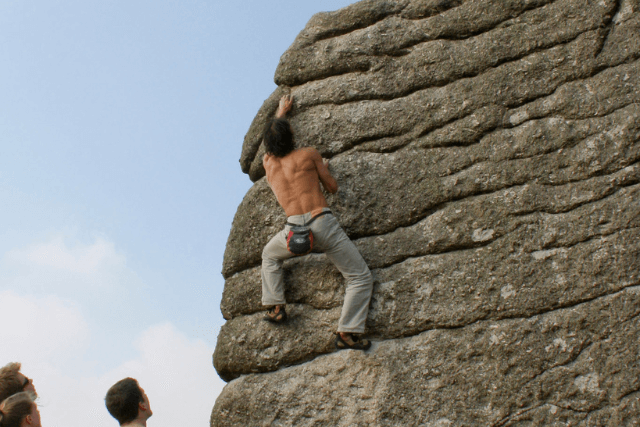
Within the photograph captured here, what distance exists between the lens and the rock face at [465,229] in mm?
6023

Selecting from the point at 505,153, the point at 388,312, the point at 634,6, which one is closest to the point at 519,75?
the point at 505,153

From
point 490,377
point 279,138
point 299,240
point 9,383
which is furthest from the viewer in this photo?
point 279,138

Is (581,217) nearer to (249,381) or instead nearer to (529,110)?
(529,110)

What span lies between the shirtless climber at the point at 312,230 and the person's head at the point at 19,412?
266 centimetres

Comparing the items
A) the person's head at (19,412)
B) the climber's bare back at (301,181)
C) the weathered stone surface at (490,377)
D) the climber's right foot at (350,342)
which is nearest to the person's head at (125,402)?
the person's head at (19,412)

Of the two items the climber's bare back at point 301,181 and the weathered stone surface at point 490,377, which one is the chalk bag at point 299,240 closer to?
the climber's bare back at point 301,181

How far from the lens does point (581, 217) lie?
6320mm

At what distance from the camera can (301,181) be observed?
263 inches

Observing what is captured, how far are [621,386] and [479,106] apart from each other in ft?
11.0

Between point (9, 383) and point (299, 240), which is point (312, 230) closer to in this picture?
point (299, 240)

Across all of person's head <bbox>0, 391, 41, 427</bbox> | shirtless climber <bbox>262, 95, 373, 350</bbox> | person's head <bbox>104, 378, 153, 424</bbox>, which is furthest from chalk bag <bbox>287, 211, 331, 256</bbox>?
person's head <bbox>0, 391, 41, 427</bbox>

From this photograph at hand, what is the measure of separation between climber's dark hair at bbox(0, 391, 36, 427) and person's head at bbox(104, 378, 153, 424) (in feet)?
2.24

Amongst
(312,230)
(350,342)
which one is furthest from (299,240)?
(350,342)

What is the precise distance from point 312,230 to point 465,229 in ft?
5.50
